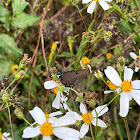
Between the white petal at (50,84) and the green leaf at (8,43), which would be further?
the green leaf at (8,43)

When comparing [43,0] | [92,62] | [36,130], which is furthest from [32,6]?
[36,130]

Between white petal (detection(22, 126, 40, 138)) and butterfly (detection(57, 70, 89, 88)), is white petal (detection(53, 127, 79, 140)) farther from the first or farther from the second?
butterfly (detection(57, 70, 89, 88))

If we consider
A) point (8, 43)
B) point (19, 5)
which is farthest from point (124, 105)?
point (19, 5)

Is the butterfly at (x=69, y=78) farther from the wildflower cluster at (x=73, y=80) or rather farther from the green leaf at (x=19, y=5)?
the green leaf at (x=19, y=5)

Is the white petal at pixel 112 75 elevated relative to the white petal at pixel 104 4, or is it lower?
lower

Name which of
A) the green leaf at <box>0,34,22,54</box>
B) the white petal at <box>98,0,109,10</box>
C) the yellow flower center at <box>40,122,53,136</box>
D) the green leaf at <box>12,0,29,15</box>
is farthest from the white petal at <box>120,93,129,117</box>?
the green leaf at <box>12,0,29,15</box>

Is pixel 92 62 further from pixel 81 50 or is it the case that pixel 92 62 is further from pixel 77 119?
pixel 77 119

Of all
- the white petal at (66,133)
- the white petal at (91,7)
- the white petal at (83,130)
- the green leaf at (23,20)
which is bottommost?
the white petal at (83,130)

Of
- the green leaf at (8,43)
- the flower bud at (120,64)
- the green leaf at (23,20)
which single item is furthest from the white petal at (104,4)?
the green leaf at (8,43)
